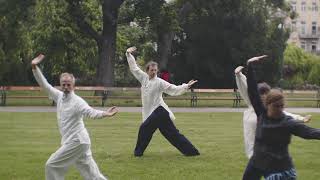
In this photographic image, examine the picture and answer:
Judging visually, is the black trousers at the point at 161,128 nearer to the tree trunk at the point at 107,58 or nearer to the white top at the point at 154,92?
the white top at the point at 154,92

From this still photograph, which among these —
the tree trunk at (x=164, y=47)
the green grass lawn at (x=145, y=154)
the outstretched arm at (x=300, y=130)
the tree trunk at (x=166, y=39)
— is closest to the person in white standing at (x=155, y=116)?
the green grass lawn at (x=145, y=154)

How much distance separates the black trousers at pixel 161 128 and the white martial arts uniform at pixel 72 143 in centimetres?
448

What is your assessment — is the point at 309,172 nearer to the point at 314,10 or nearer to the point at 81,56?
the point at 81,56

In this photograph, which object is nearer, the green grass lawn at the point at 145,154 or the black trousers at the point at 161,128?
the green grass lawn at the point at 145,154

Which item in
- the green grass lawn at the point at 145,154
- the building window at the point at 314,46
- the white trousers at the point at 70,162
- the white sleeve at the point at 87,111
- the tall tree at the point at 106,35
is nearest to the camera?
the white trousers at the point at 70,162

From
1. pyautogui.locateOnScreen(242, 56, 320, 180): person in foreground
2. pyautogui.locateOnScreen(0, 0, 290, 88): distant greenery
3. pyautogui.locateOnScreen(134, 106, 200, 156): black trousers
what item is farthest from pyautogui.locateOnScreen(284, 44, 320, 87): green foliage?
pyautogui.locateOnScreen(242, 56, 320, 180): person in foreground

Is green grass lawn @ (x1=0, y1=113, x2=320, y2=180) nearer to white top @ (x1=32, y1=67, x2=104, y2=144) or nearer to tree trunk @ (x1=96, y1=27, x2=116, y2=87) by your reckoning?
white top @ (x1=32, y1=67, x2=104, y2=144)

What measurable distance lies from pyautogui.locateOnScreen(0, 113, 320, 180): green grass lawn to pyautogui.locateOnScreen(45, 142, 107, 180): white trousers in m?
1.72

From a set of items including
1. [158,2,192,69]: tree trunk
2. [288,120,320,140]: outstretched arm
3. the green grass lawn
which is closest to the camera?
[288,120,320,140]: outstretched arm

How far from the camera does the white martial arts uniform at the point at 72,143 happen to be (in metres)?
9.09

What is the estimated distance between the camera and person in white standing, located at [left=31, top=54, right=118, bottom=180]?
29.8 feet

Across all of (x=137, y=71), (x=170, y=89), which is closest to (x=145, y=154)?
(x=170, y=89)

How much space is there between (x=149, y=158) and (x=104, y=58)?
28236 mm

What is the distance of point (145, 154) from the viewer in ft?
46.8
